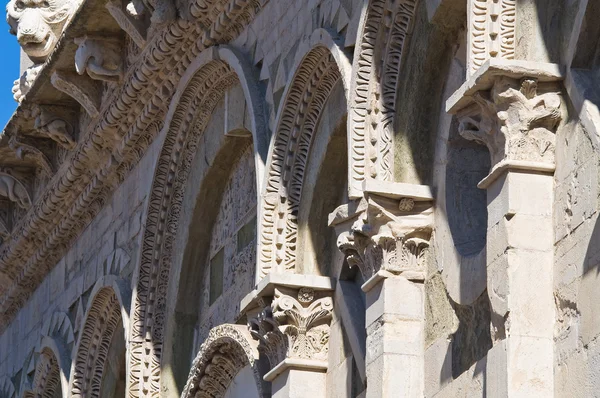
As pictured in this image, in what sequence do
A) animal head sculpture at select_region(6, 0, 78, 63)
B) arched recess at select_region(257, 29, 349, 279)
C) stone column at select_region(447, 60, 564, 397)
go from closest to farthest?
stone column at select_region(447, 60, 564, 397) → arched recess at select_region(257, 29, 349, 279) → animal head sculpture at select_region(6, 0, 78, 63)

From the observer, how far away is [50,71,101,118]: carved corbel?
13234mm

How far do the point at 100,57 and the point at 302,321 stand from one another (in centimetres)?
430

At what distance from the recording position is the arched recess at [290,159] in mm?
9414

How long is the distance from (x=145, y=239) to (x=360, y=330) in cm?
376

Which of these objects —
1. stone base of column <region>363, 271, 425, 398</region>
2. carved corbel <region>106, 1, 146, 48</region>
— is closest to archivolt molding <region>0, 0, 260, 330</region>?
Answer: carved corbel <region>106, 1, 146, 48</region>

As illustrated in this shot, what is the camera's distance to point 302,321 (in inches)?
357

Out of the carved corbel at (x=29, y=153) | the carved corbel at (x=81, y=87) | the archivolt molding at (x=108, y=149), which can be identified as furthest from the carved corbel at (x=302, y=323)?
the carved corbel at (x=29, y=153)

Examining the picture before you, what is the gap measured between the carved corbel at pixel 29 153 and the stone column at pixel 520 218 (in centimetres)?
793

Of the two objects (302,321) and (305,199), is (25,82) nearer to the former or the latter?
(305,199)

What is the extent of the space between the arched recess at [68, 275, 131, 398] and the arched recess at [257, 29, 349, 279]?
3.07m

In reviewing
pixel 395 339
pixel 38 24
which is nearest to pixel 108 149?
pixel 38 24

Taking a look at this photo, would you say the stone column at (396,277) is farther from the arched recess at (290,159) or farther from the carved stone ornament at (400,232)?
the arched recess at (290,159)

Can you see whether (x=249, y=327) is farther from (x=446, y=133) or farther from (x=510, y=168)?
(x=510, y=168)

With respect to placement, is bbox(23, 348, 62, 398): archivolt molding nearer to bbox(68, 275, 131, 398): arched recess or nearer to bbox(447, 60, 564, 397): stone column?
bbox(68, 275, 131, 398): arched recess
